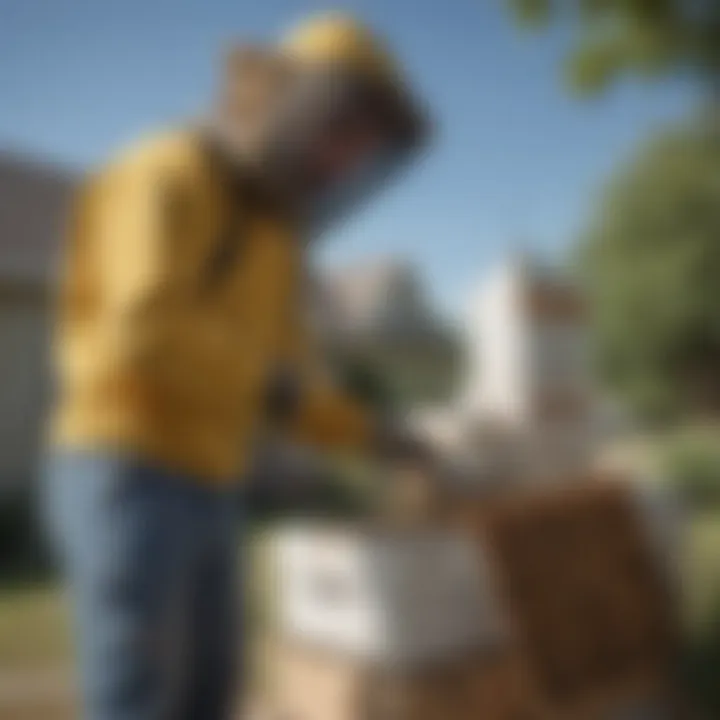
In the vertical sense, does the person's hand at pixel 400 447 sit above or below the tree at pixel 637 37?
below

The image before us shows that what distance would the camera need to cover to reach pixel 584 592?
76 centimetres

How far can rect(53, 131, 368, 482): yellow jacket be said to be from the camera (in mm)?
533

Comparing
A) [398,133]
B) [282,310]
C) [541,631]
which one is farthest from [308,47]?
[541,631]

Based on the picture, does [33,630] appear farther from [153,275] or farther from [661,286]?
[661,286]

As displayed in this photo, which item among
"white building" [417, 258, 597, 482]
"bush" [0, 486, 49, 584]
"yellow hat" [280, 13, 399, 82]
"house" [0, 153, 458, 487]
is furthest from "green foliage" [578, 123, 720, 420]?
"bush" [0, 486, 49, 584]

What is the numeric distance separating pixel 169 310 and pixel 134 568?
0.17 meters

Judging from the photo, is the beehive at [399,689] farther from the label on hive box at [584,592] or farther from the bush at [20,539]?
the bush at [20,539]

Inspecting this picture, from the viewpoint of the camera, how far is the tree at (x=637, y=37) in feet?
2.65

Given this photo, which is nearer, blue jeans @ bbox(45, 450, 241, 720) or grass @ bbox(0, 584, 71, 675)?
blue jeans @ bbox(45, 450, 241, 720)

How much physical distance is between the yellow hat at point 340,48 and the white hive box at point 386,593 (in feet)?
1.12

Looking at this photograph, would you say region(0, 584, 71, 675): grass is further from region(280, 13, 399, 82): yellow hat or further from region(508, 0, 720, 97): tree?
region(508, 0, 720, 97): tree

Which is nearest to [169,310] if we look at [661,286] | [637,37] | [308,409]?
[308,409]

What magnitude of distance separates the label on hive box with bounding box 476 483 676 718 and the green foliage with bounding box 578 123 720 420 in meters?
0.11

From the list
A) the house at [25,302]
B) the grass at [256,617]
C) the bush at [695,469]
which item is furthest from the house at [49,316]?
the bush at [695,469]
